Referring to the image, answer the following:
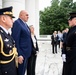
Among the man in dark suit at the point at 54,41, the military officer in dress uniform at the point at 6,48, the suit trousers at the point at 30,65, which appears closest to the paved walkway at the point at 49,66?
the suit trousers at the point at 30,65

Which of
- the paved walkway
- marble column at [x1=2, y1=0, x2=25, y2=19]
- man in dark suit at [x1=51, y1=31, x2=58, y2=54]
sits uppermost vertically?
marble column at [x1=2, y1=0, x2=25, y2=19]

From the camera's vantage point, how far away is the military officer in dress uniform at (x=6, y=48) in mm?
3463

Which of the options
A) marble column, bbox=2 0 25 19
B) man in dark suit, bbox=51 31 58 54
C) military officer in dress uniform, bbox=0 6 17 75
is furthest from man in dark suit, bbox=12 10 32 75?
man in dark suit, bbox=51 31 58 54

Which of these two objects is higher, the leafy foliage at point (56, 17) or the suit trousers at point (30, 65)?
the leafy foliage at point (56, 17)

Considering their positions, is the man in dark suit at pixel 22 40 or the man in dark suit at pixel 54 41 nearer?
the man in dark suit at pixel 22 40

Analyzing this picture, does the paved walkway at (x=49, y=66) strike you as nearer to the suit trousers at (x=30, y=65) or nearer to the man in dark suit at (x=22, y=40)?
the suit trousers at (x=30, y=65)

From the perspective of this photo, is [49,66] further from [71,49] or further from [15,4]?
[71,49]

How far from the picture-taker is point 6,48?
349cm

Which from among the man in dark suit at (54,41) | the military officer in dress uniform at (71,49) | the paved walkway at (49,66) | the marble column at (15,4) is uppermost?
the marble column at (15,4)

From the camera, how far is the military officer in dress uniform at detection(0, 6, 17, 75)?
3.46m

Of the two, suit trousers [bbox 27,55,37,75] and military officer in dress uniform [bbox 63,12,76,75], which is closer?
military officer in dress uniform [bbox 63,12,76,75]

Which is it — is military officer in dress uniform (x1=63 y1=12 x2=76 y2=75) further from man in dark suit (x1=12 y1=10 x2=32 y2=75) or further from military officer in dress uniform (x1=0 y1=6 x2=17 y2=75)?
military officer in dress uniform (x1=0 y1=6 x2=17 y2=75)

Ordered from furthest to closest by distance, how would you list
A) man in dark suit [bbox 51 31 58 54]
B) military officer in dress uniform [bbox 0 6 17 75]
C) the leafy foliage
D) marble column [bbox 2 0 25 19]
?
the leafy foliage, man in dark suit [bbox 51 31 58 54], marble column [bbox 2 0 25 19], military officer in dress uniform [bbox 0 6 17 75]

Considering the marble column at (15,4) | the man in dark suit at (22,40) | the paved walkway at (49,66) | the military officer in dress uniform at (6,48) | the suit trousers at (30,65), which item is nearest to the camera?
the military officer in dress uniform at (6,48)
